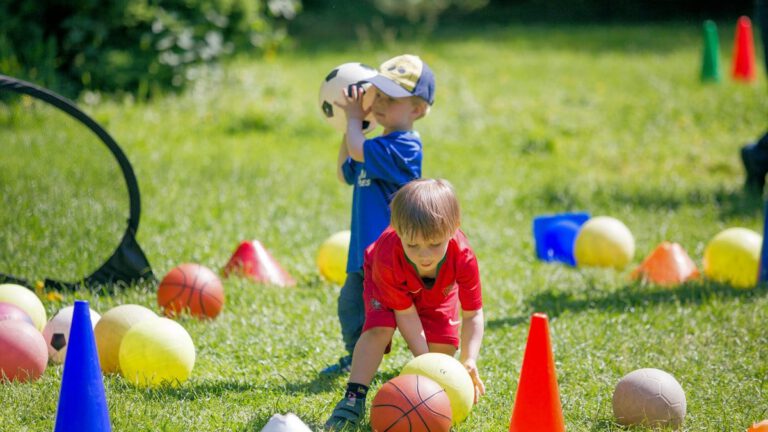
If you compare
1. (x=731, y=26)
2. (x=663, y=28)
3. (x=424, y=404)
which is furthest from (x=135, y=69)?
(x=731, y=26)

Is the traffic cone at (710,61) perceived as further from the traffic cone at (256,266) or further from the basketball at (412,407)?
the basketball at (412,407)

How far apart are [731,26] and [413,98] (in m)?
16.2

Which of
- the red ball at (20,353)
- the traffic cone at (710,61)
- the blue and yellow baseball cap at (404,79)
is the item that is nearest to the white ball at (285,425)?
the red ball at (20,353)

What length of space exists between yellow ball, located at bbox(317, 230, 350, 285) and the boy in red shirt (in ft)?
5.37

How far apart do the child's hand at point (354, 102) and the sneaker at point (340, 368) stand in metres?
1.27

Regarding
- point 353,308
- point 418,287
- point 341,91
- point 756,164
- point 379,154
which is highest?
point 341,91

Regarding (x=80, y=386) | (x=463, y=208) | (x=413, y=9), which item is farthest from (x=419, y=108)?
(x=413, y=9)

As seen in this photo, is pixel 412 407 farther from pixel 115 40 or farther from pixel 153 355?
pixel 115 40

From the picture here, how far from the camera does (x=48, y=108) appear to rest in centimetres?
576

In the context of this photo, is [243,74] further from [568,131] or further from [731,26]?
[731,26]

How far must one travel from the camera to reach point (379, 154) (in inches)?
169

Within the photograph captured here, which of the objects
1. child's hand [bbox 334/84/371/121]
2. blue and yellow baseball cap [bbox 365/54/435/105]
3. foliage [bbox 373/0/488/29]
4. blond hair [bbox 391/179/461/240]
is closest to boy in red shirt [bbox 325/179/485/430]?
blond hair [bbox 391/179/461/240]

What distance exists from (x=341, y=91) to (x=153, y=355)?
1.61 meters

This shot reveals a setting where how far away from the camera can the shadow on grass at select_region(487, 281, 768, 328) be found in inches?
220
